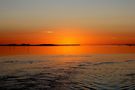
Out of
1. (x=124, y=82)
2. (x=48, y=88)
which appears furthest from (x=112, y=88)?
(x=48, y=88)

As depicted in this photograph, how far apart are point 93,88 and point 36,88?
3618 millimetres

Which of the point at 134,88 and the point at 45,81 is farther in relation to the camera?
the point at 45,81

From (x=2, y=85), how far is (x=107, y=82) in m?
7.28

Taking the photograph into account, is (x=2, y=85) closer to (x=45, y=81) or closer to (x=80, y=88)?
(x=45, y=81)

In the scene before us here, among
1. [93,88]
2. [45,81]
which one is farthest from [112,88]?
[45,81]

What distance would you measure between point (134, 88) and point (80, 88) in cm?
339

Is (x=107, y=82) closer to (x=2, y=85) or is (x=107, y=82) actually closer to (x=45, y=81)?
(x=45, y=81)

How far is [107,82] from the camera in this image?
17.0 metres

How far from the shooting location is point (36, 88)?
15.1 meters

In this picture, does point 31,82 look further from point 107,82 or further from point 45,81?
point 107,82

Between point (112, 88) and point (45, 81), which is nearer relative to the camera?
point (112, 88)

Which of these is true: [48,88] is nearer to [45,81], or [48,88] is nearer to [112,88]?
[45,81]

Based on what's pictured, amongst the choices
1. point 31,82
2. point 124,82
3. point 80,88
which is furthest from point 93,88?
point 31,82

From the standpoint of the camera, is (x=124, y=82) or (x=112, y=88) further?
(x=124, y=82)
